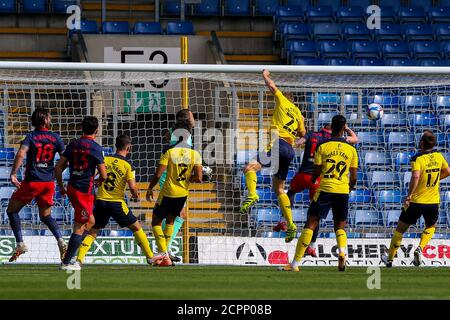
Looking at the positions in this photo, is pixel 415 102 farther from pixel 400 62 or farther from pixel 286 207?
pixel 286 207

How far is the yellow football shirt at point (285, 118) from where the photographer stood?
16.5 meters

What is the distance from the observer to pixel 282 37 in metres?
26.3

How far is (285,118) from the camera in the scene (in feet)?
54.2

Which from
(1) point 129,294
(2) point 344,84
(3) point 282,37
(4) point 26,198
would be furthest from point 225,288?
(3) point 282,37

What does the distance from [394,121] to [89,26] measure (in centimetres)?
788

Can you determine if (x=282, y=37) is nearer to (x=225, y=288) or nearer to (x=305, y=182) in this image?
(x=305, y=182)

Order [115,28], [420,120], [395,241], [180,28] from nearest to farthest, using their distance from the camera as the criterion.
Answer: [395,241]
[420,120]
[180,28]
[115,28]

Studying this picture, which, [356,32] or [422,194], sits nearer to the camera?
[422,194]

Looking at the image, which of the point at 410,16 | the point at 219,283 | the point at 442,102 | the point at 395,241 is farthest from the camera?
the point at 410,16

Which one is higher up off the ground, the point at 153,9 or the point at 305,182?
the point at 153,9

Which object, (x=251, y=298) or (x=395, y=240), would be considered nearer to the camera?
(x=251, y=298)

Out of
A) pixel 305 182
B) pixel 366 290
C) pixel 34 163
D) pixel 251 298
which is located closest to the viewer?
pixel 251 298

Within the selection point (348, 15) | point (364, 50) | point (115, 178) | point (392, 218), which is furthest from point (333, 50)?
point (115, 178)

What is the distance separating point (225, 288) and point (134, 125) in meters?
9.36
